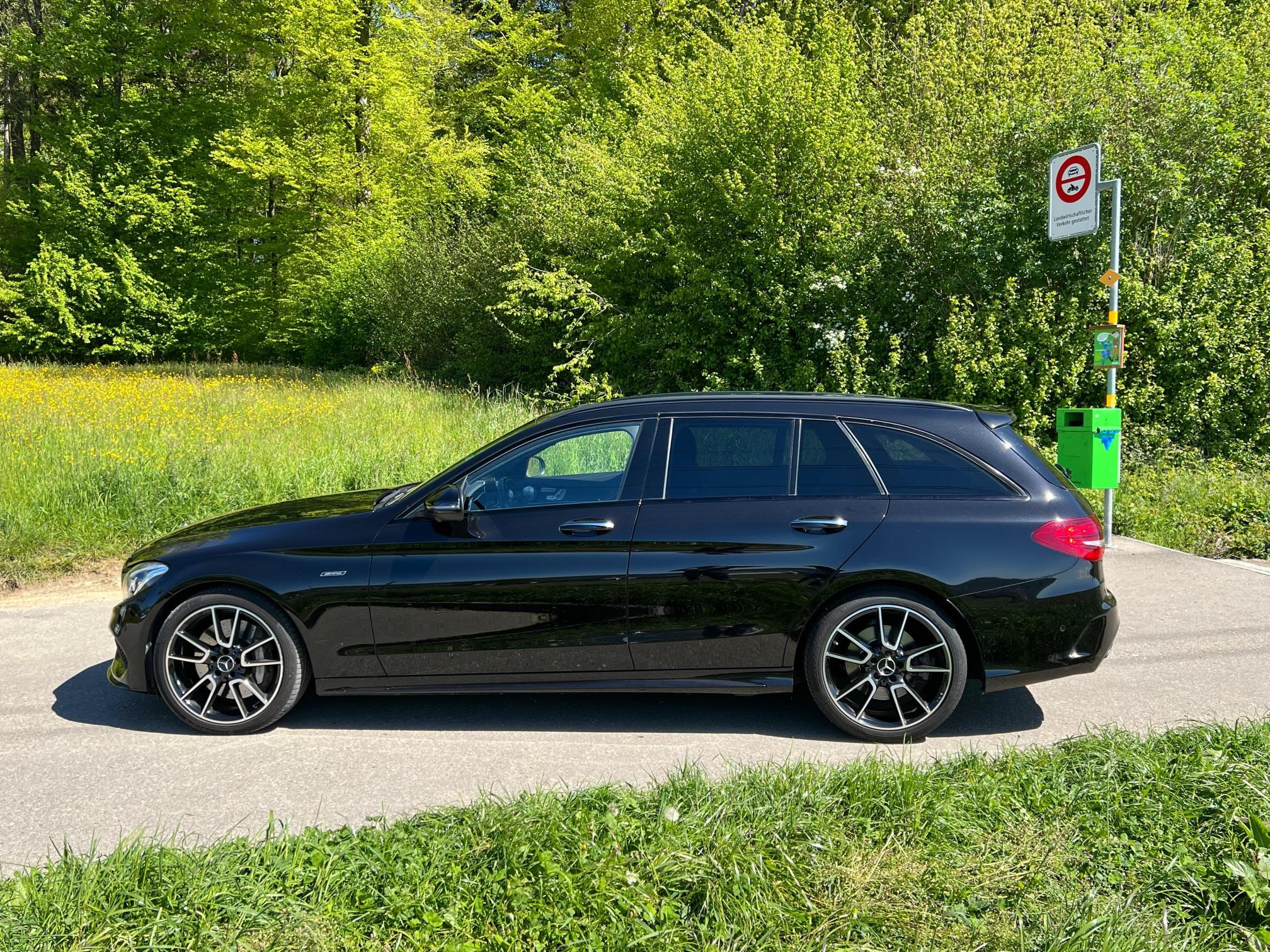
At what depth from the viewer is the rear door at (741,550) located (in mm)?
4770

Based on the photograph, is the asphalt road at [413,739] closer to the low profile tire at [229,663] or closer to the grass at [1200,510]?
the low profile tire at [229,663]

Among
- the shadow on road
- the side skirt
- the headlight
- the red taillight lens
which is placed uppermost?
the red taillight lens

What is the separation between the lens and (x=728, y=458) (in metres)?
5.04

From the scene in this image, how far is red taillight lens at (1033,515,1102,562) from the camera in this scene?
4.76 m

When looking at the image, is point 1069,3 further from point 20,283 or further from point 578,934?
point 20,283

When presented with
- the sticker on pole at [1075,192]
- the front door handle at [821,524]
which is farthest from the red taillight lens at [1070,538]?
the sticker on pole at [1075,192]

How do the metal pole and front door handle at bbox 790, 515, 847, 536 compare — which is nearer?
front door handle at bbox 790, 515, 847, 536

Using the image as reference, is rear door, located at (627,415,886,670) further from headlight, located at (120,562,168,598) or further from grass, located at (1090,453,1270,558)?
grass, located at (1090,453,1270,558)

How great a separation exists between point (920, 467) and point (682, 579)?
4.24 ft

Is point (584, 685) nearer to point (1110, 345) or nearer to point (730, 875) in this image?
point (730, 875)

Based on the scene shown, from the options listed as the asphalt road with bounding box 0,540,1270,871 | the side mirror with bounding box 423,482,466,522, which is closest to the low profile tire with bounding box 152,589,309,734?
the asphalt road with bounding box 0,540,1270,871

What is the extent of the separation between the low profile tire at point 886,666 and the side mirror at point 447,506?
1.79 m

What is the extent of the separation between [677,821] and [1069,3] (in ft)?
61.7

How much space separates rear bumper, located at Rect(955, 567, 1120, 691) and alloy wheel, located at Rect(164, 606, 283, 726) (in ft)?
10.9
